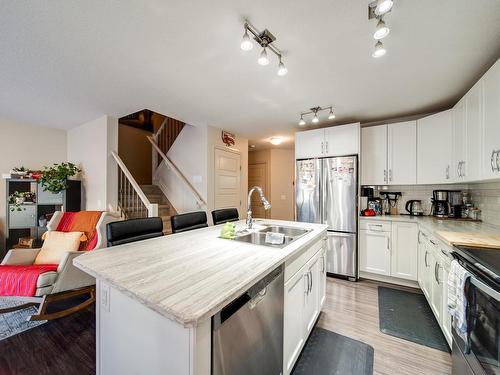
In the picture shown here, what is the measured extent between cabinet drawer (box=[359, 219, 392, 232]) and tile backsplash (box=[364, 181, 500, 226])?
0.64m

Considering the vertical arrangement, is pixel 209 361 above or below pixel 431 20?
below

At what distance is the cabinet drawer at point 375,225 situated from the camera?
2.94 m

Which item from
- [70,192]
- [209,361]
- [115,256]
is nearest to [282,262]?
[209,361]

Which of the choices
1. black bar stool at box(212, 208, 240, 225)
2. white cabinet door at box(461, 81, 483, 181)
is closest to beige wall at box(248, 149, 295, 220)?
black bar stool at box(212, 208, 240, 225)

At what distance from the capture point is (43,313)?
79.5 inches

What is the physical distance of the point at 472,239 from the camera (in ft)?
5.28

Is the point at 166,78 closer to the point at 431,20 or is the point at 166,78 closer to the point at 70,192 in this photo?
the point at 431,20

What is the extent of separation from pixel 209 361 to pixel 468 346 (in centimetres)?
147

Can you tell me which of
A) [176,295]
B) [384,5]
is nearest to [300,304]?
[176,295]

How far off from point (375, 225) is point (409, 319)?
1.19 m

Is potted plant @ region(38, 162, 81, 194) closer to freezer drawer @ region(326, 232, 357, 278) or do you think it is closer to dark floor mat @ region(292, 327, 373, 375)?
dark floor mat @ region(292, 327, 373, 375)

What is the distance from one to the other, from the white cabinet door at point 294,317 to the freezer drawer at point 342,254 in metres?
1.72

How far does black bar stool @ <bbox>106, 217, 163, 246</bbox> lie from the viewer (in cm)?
151

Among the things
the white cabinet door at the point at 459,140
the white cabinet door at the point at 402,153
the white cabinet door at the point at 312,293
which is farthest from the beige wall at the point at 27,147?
the white cabinet door at the point at 459,140
